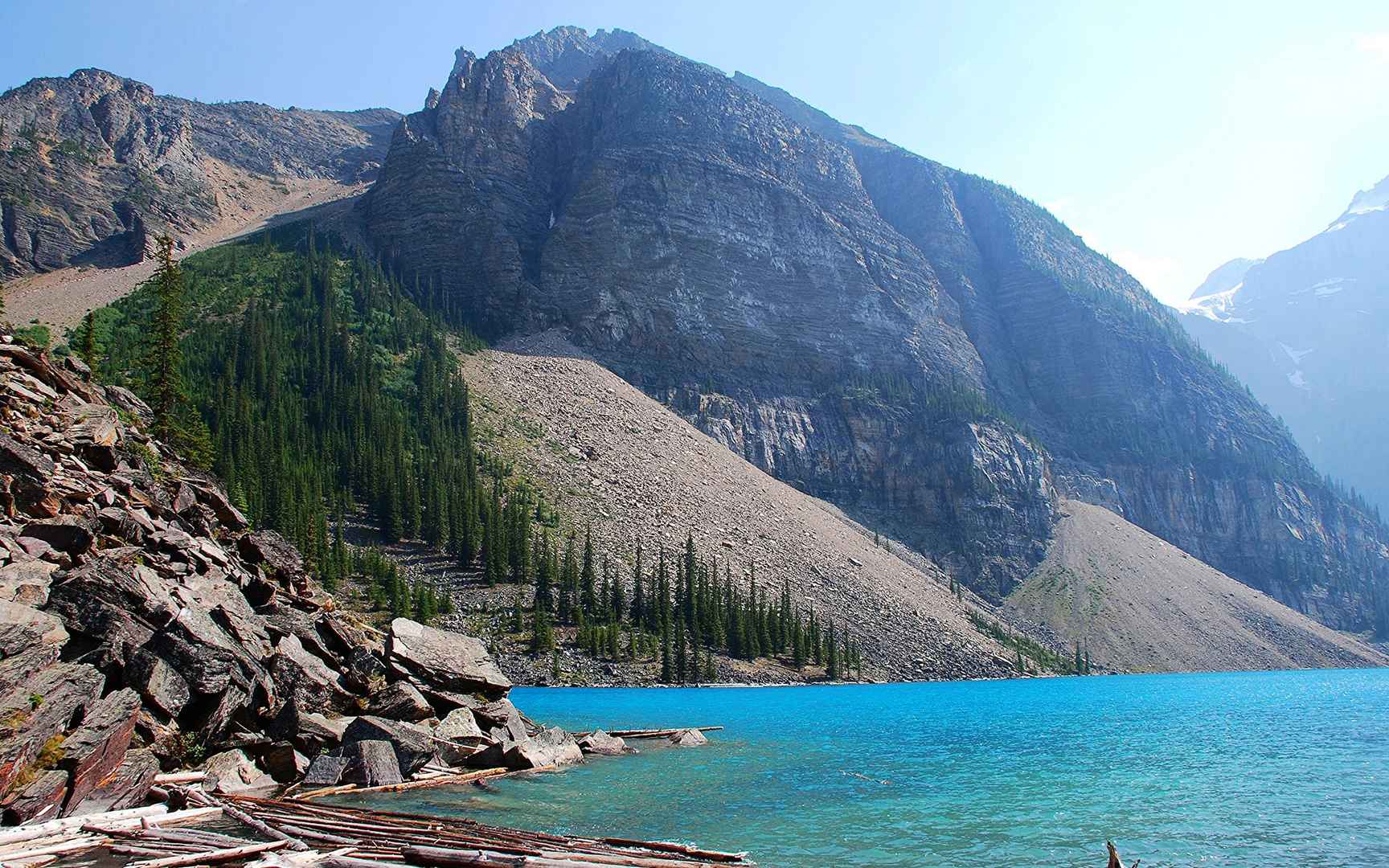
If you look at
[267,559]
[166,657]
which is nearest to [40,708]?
[166,657]

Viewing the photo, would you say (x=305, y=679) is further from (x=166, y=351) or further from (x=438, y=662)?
(x=166, y=351)

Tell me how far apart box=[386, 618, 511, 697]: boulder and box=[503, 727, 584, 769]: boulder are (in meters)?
2.95

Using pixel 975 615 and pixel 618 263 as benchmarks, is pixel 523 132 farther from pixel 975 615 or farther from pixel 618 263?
pixel 975 615

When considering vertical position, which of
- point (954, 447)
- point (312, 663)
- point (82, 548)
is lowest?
point (312, 663)

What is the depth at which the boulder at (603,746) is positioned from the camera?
1496 inches

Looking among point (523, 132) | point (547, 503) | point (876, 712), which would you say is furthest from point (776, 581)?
point (523, 132)

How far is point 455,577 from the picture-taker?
90500mm

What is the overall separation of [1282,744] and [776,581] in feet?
228

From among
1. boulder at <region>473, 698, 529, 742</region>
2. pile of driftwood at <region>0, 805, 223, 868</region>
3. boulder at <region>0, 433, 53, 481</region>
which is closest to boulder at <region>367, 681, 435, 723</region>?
boulder at <region>473, 698, 529, 742</region>

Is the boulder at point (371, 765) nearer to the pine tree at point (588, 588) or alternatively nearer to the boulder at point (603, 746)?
the boulder at point (603, 746)

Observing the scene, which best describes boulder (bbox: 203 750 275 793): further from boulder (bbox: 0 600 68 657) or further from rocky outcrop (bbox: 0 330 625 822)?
boulder (bbox: 0 600 68 657)

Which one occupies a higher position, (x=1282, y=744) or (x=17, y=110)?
(x=17, y=110)

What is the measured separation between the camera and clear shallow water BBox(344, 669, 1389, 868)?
21234mm

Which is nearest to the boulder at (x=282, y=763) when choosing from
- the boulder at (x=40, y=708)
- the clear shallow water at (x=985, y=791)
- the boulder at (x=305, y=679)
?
the boulder at (x=305, y=679)
